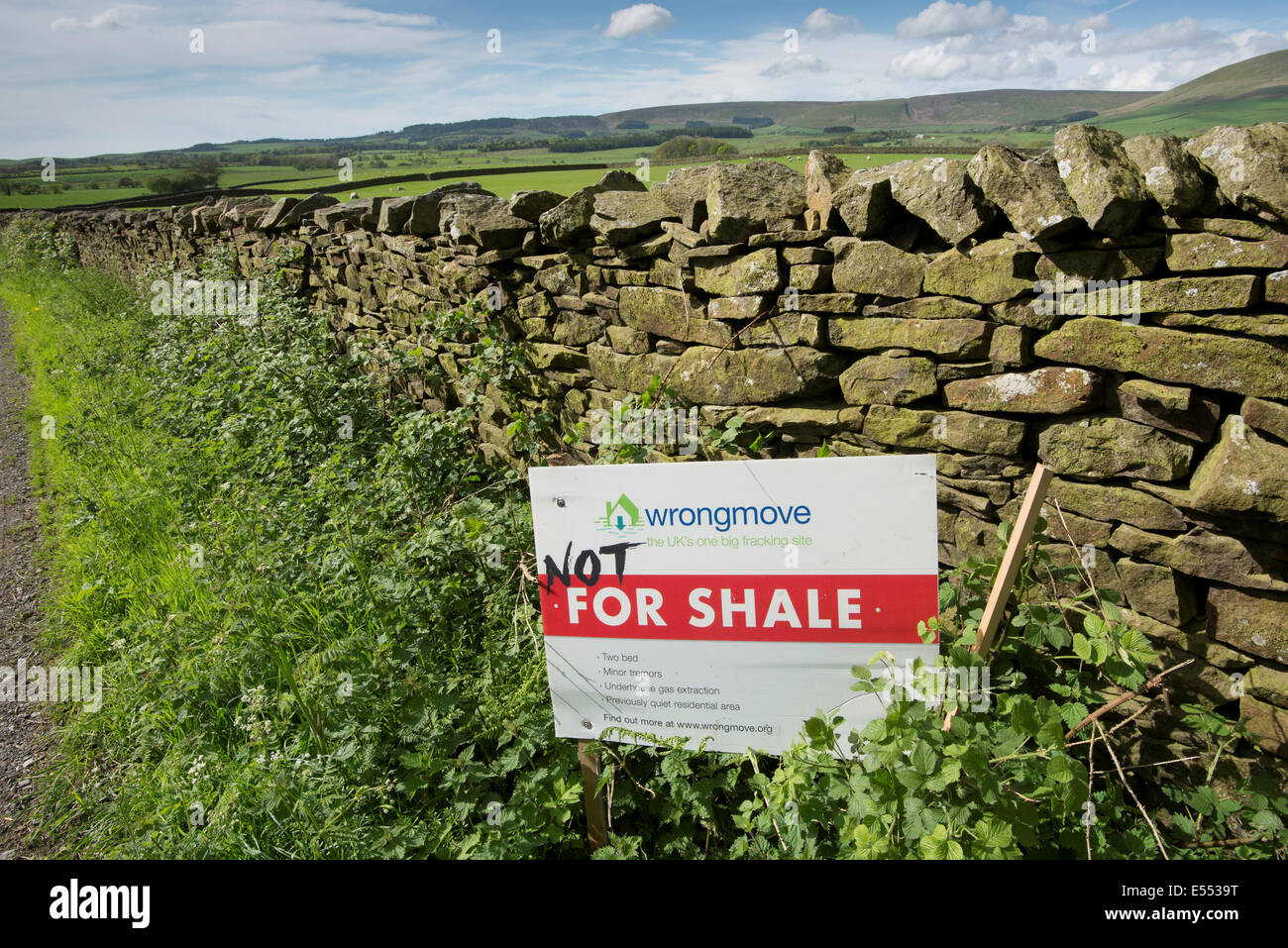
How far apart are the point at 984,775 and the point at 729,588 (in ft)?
2.83

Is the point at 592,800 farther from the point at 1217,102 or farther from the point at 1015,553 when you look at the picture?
the point at 1217,102

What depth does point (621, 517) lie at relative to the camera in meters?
2.52

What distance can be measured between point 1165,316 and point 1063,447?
19.6 inches

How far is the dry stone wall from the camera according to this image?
7.22 ft

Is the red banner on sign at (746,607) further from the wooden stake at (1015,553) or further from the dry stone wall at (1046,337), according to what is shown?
the dry stone wall at (1046,337)

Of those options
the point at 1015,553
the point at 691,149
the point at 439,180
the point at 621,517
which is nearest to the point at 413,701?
the point at 621,517

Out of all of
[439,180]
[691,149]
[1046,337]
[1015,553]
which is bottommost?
[1015,553]

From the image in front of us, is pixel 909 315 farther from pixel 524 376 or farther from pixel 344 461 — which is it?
pixel 344 461

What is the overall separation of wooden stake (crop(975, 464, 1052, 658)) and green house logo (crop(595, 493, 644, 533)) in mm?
1100

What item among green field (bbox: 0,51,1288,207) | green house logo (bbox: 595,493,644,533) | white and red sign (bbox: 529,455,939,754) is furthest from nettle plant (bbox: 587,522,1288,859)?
green field (bbox: 0,51,1288,207)

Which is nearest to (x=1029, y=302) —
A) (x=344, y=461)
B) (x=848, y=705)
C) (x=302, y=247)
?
(x=848, y=705)

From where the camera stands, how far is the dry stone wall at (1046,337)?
2199 mm

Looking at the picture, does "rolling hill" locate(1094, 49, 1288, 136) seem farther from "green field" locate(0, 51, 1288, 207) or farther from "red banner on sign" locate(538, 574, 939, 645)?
"red banner on sign" locate(538, 574, 939, 645)

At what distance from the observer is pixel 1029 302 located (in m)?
2.54
